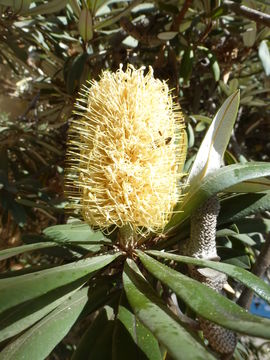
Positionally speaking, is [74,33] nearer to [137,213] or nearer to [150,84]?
[150,84]

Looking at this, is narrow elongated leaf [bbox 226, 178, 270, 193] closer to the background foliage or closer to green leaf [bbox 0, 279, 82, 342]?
the background foliage

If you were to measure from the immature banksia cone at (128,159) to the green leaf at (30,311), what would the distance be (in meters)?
0.24

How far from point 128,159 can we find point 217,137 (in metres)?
0.24

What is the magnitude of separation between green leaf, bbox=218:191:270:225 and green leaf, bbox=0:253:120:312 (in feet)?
1.27

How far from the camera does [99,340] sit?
101 centimetres

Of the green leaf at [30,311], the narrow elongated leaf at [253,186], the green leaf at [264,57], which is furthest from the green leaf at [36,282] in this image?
the green leaf at [264,57]

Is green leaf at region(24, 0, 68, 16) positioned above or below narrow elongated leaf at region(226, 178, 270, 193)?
above

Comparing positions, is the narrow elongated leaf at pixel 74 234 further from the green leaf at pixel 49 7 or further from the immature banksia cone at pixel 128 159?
the green leaf at pixel 49 7

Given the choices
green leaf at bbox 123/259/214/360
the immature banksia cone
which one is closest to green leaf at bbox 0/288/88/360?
green leaf at bbox 123/259/214/360

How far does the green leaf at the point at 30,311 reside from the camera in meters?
0.88

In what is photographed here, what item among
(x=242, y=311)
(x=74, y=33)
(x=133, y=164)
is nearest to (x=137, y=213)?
(x=133, y=164)

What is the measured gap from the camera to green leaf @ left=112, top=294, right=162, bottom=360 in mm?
898

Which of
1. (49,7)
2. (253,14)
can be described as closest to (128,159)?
(253,14)

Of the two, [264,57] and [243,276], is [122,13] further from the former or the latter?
[243,276]
